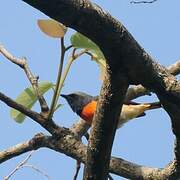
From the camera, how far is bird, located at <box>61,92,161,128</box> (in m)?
4.92

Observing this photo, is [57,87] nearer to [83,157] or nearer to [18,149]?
Answer: [83,157]

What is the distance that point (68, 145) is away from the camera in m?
2.80

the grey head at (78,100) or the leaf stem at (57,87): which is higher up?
the leaf stem at (57,87)

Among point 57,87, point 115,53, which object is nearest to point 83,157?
point 57,87

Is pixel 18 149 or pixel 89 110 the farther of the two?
pixel 89 110

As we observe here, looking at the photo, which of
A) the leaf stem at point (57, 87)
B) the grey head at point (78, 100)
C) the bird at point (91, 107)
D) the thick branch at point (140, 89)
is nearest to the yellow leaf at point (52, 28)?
the leaf stem at point (57, 87)

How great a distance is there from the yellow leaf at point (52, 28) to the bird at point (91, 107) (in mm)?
1997

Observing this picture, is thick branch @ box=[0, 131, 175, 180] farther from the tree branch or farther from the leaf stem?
the tree branch

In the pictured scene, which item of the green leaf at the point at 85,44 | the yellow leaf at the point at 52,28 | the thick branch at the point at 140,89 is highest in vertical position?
the yellow leaf at the point at 52,28

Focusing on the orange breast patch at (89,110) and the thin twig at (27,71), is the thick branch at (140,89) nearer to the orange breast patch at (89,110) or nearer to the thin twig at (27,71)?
the thin twig at (27,71)

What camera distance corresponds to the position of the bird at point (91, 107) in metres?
4.92

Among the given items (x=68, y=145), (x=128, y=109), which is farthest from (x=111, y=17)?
(x=128, y=109)

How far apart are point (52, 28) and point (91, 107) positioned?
10.1 ft

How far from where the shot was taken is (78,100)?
6.17 meters
